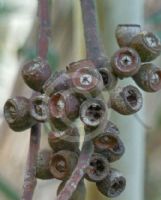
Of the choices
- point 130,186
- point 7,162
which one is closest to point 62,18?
point 7,162

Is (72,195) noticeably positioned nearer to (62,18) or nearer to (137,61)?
(137,61)

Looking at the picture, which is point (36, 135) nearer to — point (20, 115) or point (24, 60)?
point (20, 115)

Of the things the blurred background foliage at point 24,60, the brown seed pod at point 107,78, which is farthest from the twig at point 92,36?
the blurred background foliage at point 24,60

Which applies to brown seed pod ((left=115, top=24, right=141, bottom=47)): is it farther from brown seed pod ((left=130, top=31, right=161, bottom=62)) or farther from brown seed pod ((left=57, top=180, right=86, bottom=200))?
brown seed pod ((left=57, top=180, right=86, bottom=200))

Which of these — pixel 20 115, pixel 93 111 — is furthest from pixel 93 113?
pixel 20 115

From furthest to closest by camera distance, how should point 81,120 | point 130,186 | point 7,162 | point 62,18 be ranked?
point 7,162
point 62,18
point 130,186
point 81,120

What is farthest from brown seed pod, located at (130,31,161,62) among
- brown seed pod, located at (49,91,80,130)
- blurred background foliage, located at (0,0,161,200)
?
blurred background foliage, located at (0,0,161,200)
